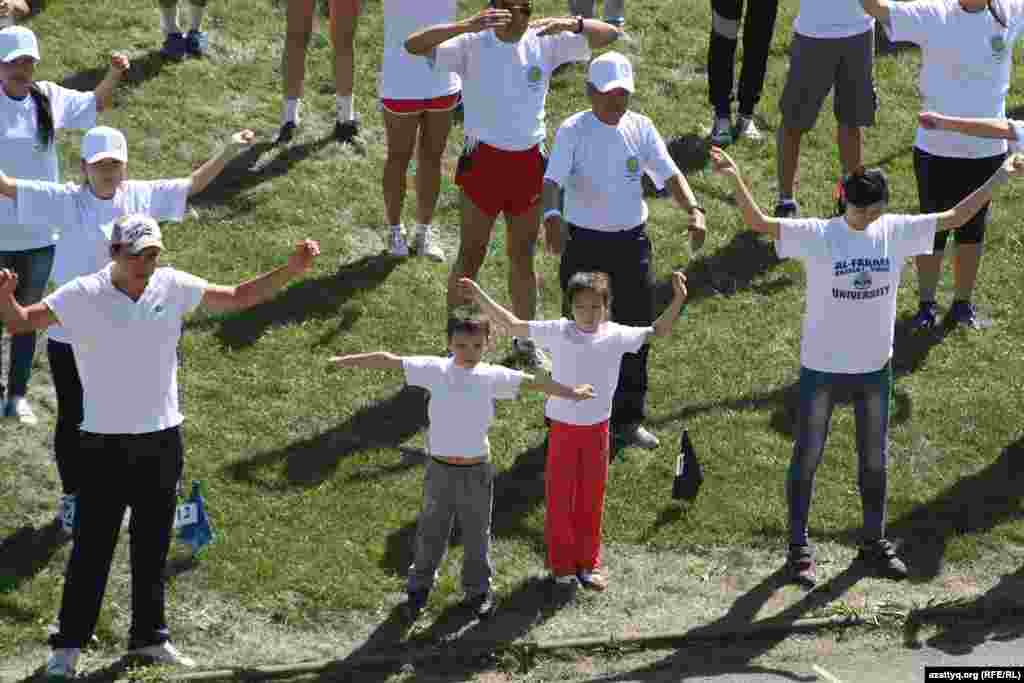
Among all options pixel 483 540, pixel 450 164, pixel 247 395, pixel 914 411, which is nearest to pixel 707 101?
pixel 450 164

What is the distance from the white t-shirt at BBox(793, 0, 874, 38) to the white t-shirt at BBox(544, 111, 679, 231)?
9.77 ft

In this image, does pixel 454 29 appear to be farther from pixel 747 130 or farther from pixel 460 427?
pixel 747 130

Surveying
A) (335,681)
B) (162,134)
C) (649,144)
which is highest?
(649,144)

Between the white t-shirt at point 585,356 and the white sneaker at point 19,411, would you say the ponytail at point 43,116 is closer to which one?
the white sneaker at point 19,411

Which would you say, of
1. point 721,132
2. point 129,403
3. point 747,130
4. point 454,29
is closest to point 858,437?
point 454,29

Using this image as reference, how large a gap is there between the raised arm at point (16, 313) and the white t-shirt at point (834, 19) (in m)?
6.91

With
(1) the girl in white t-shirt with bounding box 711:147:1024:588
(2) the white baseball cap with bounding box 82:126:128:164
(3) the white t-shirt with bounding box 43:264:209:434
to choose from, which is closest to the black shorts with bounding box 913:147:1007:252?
(1) the girl in white t-shirt with bounding box 711:147:1024:588

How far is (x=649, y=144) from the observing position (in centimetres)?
1248

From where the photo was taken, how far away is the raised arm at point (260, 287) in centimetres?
1020

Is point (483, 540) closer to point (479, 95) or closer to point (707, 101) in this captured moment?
point (479, 95)

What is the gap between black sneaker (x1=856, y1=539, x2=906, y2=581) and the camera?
39.1 feet

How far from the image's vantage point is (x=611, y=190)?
12.5 m

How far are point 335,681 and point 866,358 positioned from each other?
130 inches

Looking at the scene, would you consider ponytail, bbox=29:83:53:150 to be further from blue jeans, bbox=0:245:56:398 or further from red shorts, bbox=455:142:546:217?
red shorts, bbox=455:142:546:217
